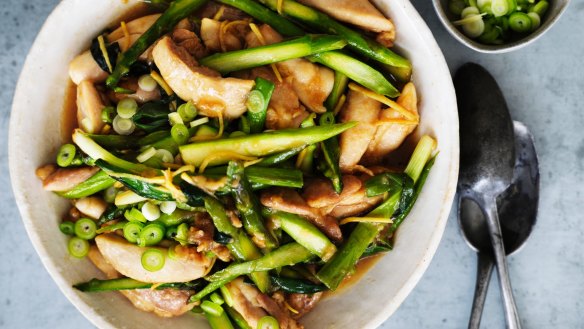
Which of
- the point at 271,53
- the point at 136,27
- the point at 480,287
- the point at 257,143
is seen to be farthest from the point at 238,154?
the point at 480,287

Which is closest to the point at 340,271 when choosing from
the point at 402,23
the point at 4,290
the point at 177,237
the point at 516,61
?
the point at 177,237

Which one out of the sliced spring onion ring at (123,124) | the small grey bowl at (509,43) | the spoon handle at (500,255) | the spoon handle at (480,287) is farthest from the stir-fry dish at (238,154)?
the spoon handle at (480,287)

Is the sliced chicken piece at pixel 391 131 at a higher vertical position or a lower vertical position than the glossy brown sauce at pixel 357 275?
higher

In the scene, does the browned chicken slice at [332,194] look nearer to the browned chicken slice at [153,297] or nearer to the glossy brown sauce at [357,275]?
the glossy brown sauce at [357,275]

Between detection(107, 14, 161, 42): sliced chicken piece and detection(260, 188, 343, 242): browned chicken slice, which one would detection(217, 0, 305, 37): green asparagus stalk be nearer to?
detection(107, 14, 161, 42): sliced chicken piece

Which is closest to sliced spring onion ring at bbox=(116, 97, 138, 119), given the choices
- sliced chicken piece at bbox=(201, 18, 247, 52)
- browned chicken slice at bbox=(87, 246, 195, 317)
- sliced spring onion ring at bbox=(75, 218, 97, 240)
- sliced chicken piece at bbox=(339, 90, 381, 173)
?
sliced chicken piece at bbox=(201, 18, 247, 52)

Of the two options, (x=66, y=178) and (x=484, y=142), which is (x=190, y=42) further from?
(x=484, y=142)

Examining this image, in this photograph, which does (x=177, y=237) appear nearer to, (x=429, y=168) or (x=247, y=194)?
(x=247, y=194)
